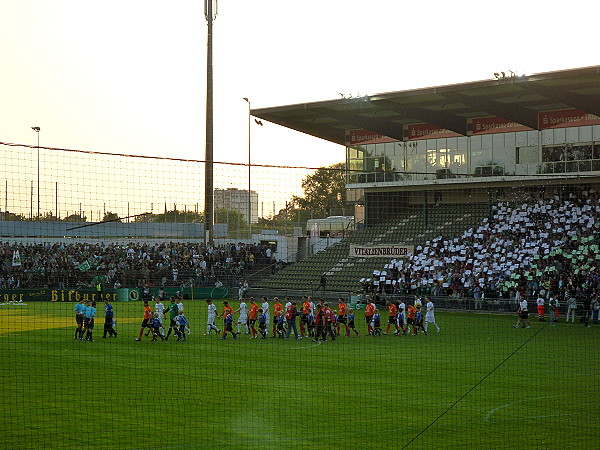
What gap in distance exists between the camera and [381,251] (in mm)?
47219

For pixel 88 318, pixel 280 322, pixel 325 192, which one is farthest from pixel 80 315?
pixel 325 192

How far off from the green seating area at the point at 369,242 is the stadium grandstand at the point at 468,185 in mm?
96

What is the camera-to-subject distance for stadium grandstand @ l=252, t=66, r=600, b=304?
40.9 m

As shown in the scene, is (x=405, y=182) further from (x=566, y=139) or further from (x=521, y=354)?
(x=521, y=354)

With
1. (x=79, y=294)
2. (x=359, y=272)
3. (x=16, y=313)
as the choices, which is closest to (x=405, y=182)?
(x=359, y=272)

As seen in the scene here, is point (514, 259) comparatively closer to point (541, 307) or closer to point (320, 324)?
point (541, 307)

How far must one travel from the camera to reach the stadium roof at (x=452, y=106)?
4019 cm

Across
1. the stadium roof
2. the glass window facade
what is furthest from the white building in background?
the stadium roof

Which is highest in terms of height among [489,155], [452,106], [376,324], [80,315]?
[452,106]

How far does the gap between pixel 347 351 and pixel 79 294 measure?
25564 mm

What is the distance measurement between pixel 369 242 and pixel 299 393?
31.7 metres

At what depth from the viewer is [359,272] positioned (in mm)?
47625

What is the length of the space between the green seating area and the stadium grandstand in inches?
3.8

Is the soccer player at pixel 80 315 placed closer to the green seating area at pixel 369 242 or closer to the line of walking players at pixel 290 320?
the line of walking players at pixel 290 320
